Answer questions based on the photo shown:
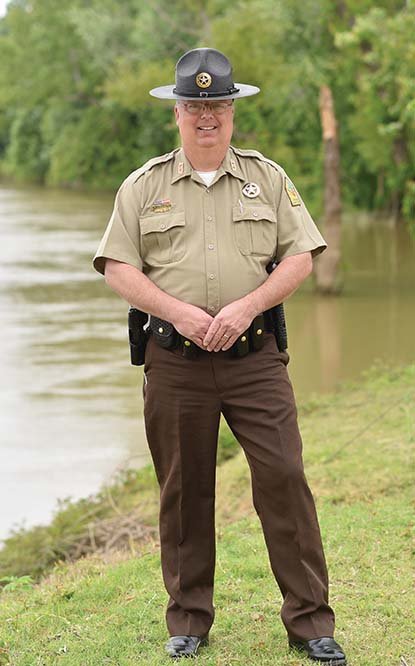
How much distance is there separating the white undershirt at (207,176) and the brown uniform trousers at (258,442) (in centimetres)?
54

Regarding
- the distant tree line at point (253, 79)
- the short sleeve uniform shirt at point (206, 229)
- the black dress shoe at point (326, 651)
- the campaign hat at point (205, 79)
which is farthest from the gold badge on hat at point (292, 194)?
the distant tree line at point (253, 79)

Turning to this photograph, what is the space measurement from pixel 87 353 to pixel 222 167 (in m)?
11.2

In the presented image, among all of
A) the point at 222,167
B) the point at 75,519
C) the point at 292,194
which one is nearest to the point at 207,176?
the point at 222,167

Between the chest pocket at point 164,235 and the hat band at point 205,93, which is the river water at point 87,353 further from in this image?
the hat band at point 205,93

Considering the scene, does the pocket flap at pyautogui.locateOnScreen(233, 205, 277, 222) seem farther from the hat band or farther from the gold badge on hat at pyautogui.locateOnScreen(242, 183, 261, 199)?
the hat band

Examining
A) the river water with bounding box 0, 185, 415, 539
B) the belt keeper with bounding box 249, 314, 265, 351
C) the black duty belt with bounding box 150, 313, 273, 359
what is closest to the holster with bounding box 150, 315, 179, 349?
the black duty belt with bounding box 150, 313, 273, 359

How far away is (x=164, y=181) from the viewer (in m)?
3.82

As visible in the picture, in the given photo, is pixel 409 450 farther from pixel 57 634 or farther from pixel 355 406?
pixel 57 634

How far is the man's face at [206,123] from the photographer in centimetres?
374

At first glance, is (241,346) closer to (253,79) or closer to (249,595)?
(249,595)

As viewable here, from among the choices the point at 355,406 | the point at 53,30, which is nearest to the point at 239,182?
the point at 355,406

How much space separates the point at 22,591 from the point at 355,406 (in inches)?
195

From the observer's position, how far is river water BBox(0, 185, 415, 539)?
9867mm

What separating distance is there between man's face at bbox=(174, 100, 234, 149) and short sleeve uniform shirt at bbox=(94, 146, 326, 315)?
0.08 metres
